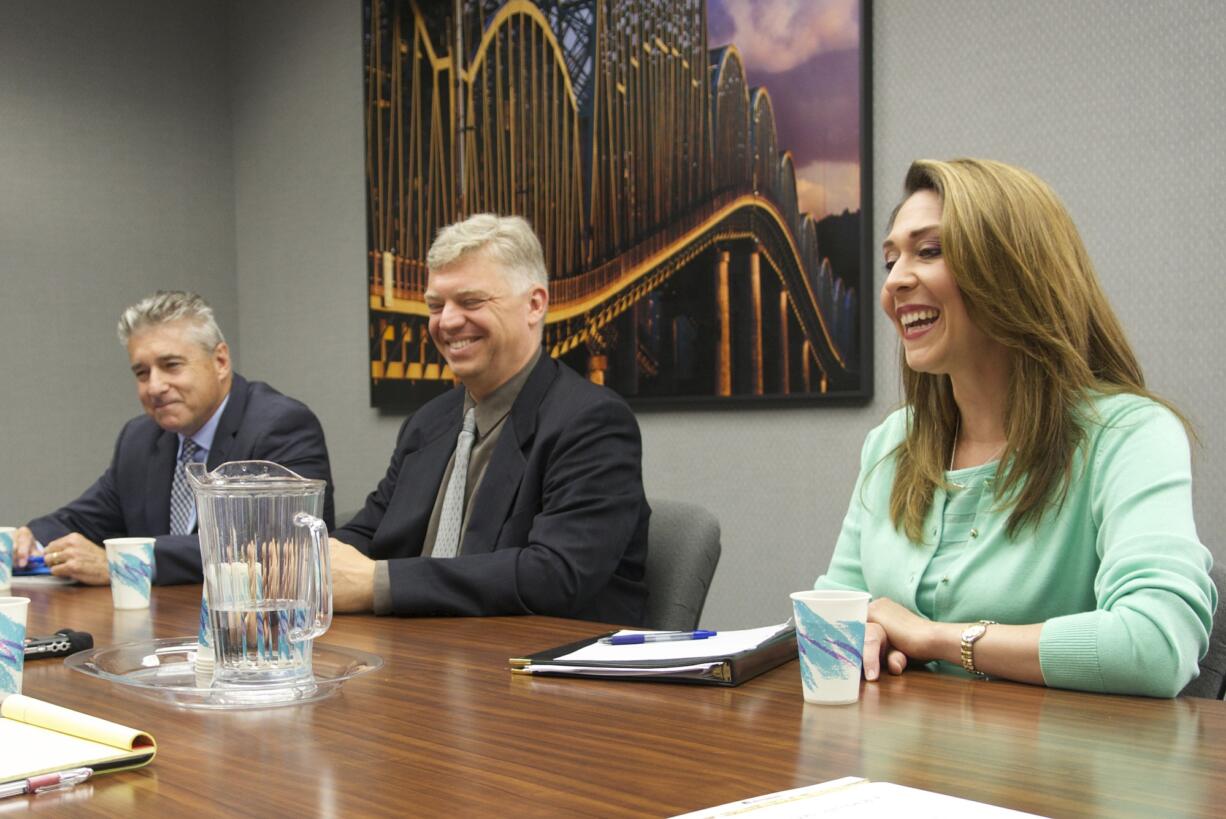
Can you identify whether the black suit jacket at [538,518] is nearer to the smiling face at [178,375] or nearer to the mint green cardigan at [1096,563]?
the mint green cardigan at [1096,563]

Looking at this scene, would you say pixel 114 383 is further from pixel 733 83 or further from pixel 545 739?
pixel 545 739

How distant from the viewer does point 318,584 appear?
1.28 meters

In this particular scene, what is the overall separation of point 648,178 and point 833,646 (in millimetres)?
2486

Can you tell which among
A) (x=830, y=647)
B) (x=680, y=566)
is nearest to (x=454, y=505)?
(x=680, y=566)

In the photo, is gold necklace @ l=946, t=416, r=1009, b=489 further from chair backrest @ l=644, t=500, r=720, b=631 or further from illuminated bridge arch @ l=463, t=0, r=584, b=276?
illuminated bridge arch @ l=463, t=0, r=584, b=276

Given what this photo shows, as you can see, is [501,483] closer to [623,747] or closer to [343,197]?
[623,747]

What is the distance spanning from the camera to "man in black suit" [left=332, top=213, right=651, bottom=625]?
1.93 metres

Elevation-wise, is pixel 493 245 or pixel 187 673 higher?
pixel 493 245

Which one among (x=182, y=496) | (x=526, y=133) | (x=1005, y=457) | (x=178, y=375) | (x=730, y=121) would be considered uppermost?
(x=526, y=133)

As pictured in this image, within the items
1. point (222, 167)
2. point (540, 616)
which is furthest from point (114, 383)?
point (540, 616)

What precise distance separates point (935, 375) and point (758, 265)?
1.44 m

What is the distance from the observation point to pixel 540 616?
1940 millimetres

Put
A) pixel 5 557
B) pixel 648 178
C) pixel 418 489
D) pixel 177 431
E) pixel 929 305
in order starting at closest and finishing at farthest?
pixel 929 305, pixel 5 557, pixel 418 489, pixel 177 431, pixel 648 178

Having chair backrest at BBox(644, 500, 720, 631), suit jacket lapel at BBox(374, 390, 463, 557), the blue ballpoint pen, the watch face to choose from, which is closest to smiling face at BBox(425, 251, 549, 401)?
suit jacket lapel at BBox(374, 390, 463, 557)
